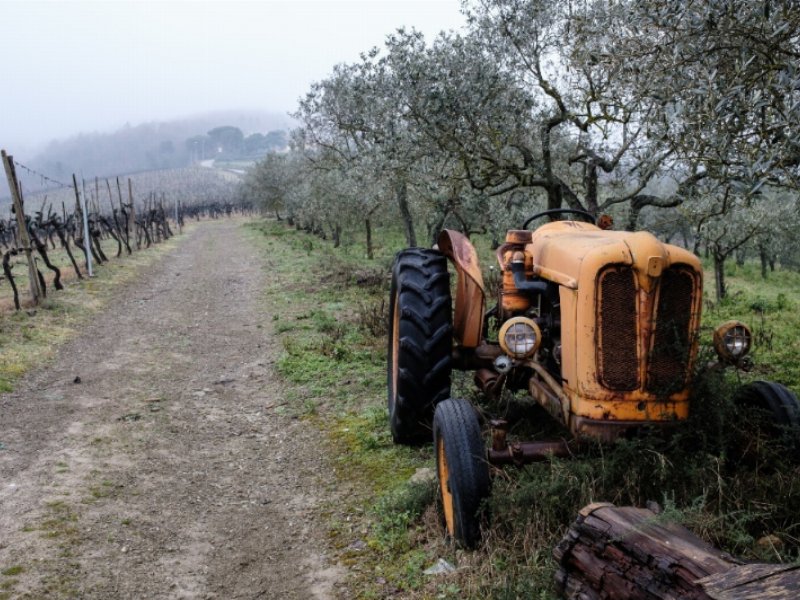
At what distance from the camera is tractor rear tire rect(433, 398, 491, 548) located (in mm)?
3338

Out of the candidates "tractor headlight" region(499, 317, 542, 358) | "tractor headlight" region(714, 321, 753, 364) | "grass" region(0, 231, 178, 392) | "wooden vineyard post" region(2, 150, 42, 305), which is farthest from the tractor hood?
"wooden vineyard post" region(2, 150, 42, 305)

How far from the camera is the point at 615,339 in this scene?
11.3 feet

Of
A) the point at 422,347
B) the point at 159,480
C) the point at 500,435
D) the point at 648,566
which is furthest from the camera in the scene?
the point at 159,480

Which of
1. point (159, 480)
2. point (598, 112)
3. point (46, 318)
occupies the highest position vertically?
point (598, 112)

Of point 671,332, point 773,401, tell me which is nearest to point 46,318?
point 671,332

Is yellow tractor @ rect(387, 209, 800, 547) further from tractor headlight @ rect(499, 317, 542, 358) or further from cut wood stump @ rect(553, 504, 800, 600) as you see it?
cut wood stump @ rect(553, 504, 800, 600)

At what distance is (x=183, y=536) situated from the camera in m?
4.14

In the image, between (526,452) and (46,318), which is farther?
(46,318)

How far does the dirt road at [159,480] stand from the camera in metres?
3.69

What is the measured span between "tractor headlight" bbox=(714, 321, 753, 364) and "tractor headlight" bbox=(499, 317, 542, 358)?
101 cm

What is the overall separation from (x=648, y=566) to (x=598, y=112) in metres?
8.29

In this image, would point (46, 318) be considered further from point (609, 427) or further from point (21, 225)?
point (609, 427)

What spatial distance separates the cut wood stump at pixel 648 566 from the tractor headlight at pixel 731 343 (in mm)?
1403

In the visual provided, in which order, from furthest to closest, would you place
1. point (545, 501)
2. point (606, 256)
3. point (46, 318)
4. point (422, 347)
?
point (46, 318) < point (422, 347) < point (606, 256) < point (545, 501)
